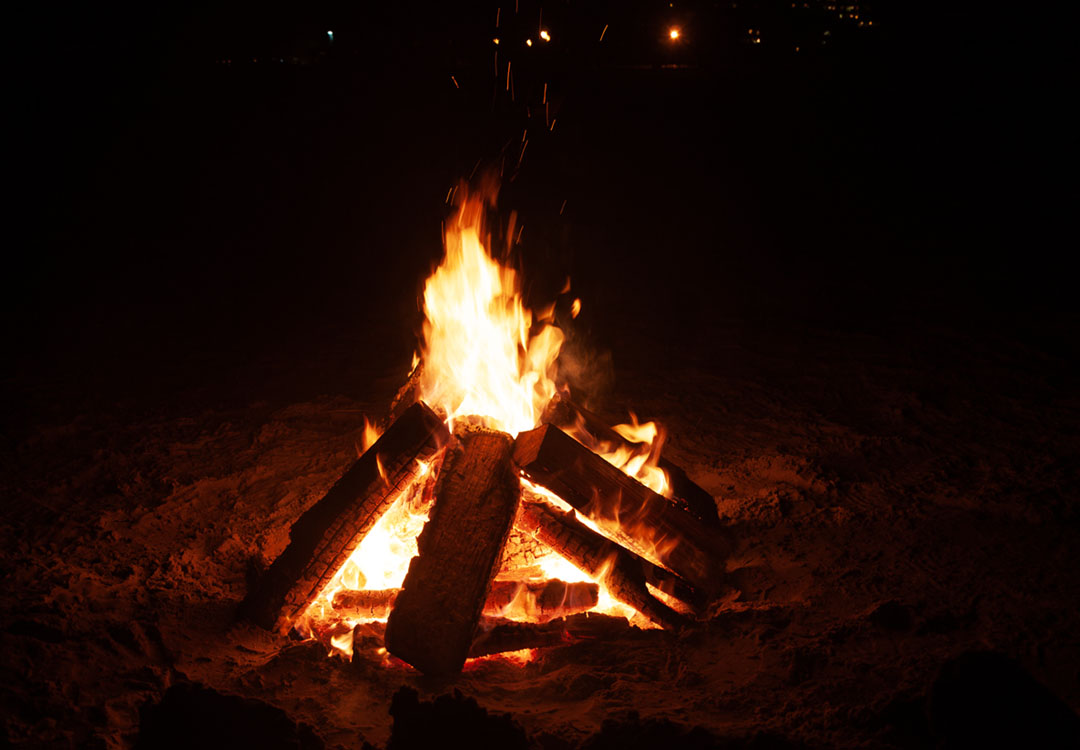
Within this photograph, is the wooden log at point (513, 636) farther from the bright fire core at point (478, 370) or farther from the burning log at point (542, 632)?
the bright fire core at point (478, 370)

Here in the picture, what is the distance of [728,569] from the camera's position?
330 cm

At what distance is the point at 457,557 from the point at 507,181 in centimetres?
823

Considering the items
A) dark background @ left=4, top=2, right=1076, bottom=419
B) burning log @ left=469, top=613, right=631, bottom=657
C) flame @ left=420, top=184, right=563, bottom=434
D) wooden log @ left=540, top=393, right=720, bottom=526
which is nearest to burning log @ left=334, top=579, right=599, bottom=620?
burning log @ left=469, top=613, right=631, bottom=657

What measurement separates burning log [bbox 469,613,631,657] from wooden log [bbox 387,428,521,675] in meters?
0.13

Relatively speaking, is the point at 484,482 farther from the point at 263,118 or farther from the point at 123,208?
the point at 263,118

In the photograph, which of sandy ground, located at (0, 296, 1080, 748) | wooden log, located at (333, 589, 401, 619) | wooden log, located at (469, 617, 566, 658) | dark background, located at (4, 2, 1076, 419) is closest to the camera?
sandy ground, located at (0, 296, 1080, 748)

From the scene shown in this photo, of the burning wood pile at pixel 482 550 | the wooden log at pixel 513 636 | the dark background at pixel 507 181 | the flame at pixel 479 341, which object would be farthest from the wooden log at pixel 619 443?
the dark background at pixel 507 181

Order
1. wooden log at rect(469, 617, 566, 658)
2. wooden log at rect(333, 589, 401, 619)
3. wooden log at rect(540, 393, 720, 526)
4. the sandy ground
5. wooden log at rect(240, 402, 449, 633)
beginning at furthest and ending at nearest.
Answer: wooden log at rect(540, 393, 720, 526), wooden log at rect(333, 589, 401, 619), wooden log at rect(240, 402, 449, 633), wooden log at rect(469, 617, 566, 658), the sandy ground

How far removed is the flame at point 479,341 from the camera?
396cm

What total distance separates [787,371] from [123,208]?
41.1 ft

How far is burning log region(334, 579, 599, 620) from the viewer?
298cm

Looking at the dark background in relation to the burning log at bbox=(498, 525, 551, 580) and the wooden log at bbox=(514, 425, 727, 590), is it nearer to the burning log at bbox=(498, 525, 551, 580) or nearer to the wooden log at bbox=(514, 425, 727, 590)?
the burning log at bbox=(498, 525, 551, 580)

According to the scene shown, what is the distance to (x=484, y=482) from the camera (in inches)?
119

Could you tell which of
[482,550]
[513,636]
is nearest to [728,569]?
[513,636]
